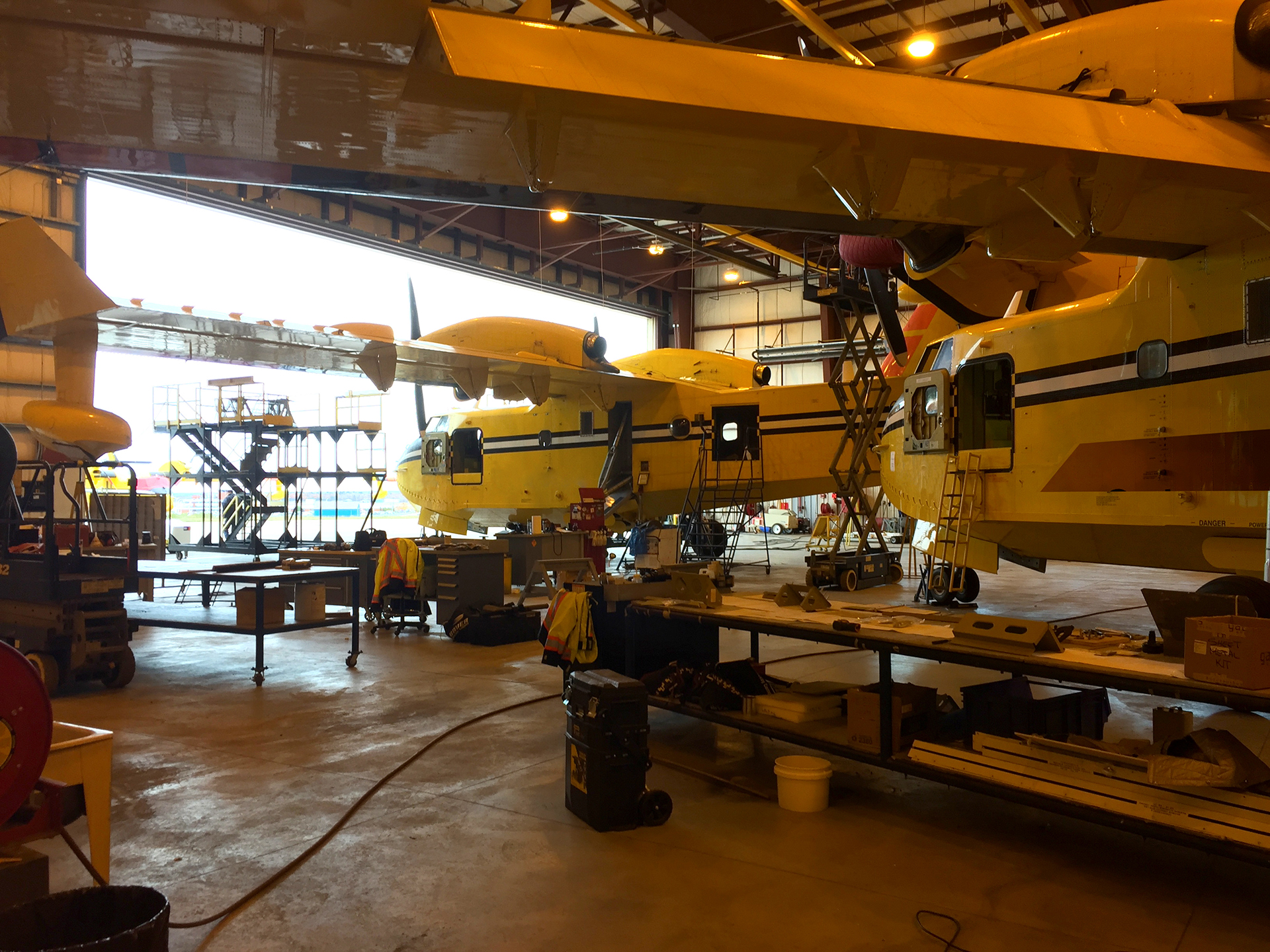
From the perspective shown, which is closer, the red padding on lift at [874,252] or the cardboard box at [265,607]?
the red padding on lift at [874,252]

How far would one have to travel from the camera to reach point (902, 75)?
3.82 m

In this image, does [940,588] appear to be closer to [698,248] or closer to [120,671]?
[120,671]

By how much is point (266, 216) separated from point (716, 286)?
18871mm

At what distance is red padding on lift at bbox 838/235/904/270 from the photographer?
22.7 feet

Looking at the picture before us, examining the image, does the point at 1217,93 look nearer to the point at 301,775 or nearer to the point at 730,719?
the point at 730,719

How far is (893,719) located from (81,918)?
3532 mm

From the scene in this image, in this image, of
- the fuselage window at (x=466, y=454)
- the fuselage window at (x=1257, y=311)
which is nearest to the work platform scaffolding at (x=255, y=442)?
the fuselage window at (x=466, y=454)

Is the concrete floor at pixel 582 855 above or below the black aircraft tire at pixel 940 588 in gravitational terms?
below

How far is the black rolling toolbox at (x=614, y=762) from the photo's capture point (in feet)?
13.6

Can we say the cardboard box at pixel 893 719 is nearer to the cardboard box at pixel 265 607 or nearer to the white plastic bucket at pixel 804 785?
the white plastic bucket at pixel 804 785

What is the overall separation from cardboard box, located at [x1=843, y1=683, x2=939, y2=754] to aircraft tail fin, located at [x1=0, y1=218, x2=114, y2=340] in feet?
16.7

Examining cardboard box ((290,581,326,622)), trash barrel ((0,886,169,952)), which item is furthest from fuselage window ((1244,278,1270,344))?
cardboard box ((290,581,326,622))

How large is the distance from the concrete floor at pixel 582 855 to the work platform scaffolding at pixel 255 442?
1361cm

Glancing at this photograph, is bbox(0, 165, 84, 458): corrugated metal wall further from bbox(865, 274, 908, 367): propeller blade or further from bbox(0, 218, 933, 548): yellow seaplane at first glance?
bbox(865, 274, 908, 367): propeller blade
